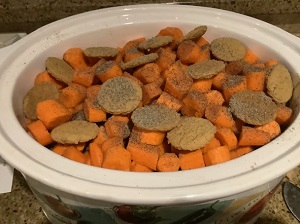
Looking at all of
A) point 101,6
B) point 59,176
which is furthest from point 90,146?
point 101,6

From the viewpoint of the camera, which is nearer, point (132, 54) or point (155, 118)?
point (155, 118)

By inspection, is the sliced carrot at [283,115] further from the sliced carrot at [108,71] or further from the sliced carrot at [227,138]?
the sliced carrot at [108,71]

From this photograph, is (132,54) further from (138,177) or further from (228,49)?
(138,177)

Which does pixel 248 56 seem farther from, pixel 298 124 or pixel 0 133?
pixel 0 133

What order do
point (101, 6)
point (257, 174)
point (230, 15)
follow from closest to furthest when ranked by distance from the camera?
point (257, 174) < point (230, 15) < point (101, 6)

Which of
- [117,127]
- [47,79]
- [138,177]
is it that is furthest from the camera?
[47,79]

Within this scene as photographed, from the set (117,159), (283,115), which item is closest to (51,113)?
(117,159)

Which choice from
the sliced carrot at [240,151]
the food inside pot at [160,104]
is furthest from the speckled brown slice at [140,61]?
the sliced carrot at [240,151]
